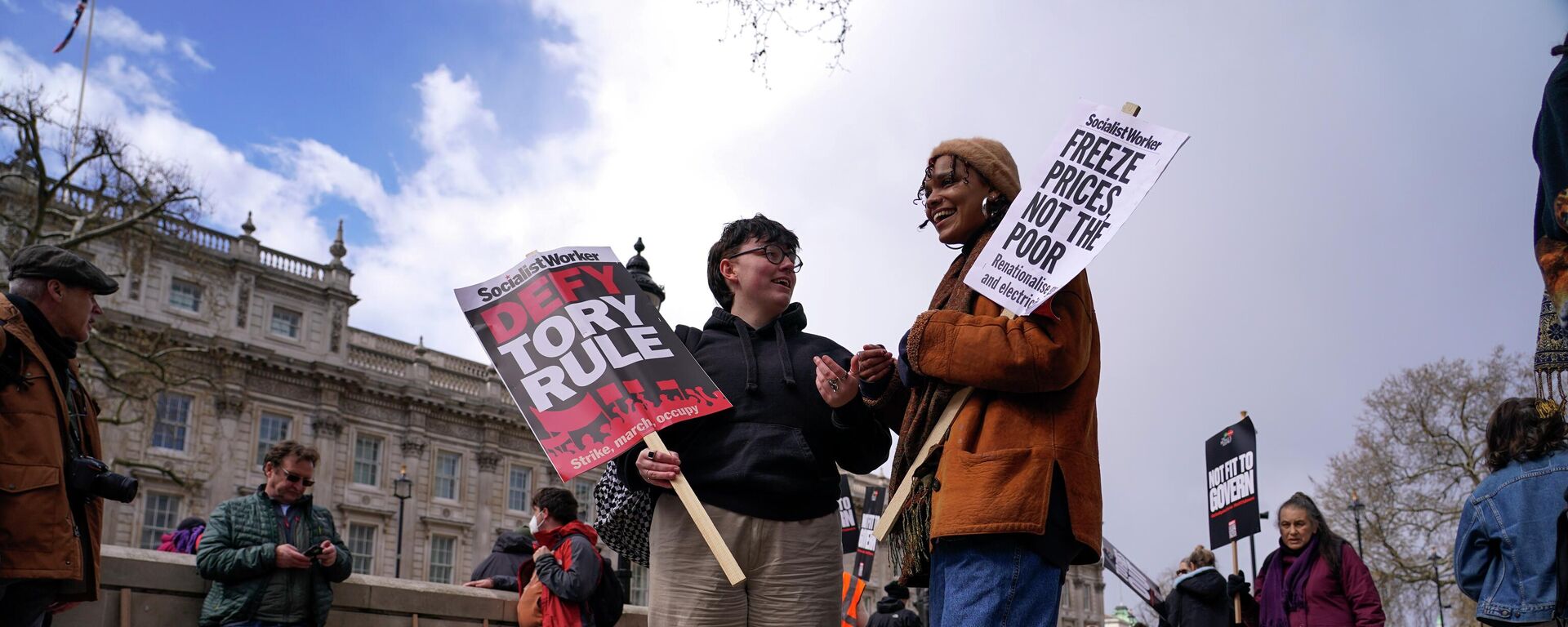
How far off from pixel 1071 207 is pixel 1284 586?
4565 mm

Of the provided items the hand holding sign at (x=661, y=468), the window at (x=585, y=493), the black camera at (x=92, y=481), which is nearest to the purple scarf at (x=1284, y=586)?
the hand holding sign at (x=661, y=468)

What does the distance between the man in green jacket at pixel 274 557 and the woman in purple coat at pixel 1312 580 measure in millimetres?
5282

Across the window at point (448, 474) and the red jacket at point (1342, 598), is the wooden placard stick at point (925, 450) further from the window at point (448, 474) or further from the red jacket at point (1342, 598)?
the window at point (448, 474)

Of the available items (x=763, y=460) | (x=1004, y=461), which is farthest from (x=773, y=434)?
(x=1004, y=461)

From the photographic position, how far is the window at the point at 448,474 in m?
40.2

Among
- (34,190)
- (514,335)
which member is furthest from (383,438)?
(514,335)

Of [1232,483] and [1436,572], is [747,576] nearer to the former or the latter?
[1232,483]

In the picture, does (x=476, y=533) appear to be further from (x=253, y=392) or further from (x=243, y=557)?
(x=243, y=557)

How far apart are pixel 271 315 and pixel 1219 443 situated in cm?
3408

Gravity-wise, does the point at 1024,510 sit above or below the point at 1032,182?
below

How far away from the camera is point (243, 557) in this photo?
580cm

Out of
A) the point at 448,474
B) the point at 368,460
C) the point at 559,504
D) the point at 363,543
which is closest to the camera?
the point at 559,504

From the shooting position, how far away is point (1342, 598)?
656cm

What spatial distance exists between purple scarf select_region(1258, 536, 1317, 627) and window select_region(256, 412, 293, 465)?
33648 mm
